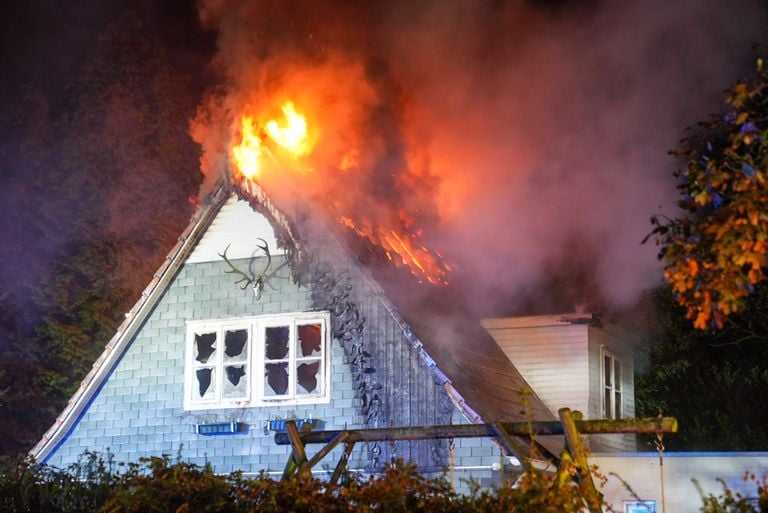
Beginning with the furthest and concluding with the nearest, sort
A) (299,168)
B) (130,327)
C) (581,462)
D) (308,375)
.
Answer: (308,375) < (130,327) < (299,168) < (581,462)

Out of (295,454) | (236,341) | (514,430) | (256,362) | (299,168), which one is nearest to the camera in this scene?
(514,430)

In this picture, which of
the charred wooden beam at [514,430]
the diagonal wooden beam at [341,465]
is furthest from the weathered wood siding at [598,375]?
the diagonal wooden beam at [341,465]

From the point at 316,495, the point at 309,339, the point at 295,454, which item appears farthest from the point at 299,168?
the point at 316,495

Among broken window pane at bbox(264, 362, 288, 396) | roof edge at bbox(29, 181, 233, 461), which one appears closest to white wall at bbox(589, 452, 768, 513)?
broken window pane at bbox(264, 362, 288, 396)

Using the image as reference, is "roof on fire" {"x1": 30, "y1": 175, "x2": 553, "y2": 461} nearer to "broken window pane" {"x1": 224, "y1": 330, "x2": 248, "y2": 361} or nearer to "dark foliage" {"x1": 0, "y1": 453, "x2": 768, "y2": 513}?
"broken window pane" {"x1": 224, "y1": 330, "x2": 248, "y2": 361}

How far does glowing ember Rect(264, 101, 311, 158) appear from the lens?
63.6 feet

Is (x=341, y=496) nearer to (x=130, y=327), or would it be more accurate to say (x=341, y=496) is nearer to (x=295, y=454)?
(x=295, y=454)

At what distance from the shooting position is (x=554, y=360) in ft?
65.7

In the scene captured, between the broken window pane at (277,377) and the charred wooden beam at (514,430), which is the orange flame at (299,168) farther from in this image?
the charred wooden beam at (514,430)

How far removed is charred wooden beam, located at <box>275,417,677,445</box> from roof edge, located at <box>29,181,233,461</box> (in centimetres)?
731

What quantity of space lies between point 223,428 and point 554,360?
250 inches

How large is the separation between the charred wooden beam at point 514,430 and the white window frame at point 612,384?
30.2ft

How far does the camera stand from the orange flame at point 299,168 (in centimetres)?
1823

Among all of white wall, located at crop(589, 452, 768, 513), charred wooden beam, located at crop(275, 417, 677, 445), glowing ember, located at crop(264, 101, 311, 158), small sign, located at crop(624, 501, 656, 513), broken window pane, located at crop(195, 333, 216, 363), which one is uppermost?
glowing ember, located at crop(264, 101, 311, 158)
